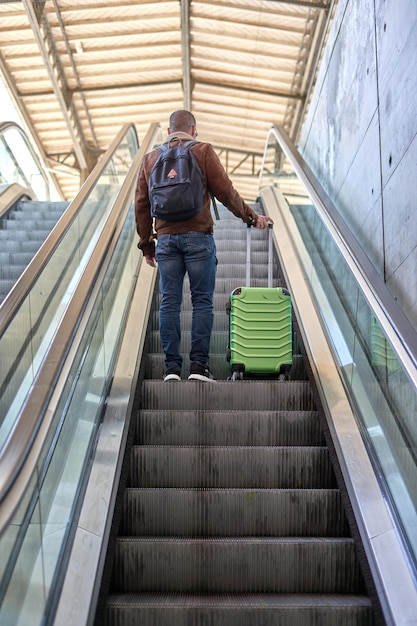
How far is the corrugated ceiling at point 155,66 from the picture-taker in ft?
45.6

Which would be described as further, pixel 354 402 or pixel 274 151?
pixel 274 151

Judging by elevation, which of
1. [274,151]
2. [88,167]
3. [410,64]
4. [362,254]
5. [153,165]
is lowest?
[362,254]

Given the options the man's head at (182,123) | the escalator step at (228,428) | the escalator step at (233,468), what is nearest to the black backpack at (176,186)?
the man's head at (182,123)

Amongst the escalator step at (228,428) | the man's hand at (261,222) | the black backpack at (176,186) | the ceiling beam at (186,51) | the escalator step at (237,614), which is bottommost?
the escalator step at (237,614)

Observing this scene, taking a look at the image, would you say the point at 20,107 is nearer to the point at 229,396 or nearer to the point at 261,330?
the point at 261,330

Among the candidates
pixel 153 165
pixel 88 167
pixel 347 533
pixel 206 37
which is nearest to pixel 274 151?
pixel 153 165

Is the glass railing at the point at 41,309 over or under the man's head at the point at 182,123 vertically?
under

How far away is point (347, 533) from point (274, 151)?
611 centimetres

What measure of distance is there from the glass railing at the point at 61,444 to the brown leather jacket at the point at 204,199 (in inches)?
6.9

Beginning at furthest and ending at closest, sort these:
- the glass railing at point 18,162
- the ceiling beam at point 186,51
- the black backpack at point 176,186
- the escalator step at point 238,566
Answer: the ceiling beam at point 186,51 < the glass railing at point 18,162 < the black backpack at point 176,186 < the escalator step at point 238,566

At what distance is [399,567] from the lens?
2.63 meters

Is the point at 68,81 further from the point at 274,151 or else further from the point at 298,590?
the point at 298,590

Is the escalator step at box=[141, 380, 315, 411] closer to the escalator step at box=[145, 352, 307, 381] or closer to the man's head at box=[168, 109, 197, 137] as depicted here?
the escalator step at box=[145, 352, 307, 381]

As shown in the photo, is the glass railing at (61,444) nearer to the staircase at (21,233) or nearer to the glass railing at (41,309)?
the glass railing at (41,309)
